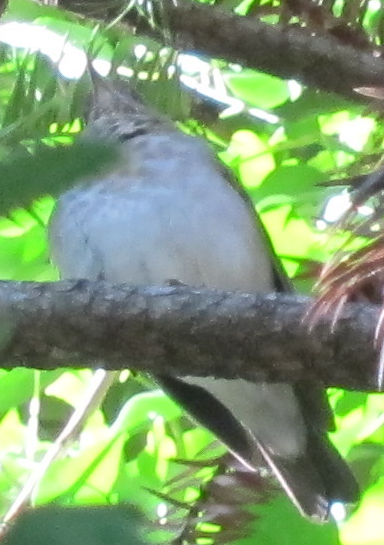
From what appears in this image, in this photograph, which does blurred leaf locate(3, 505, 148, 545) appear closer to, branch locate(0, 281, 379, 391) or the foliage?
branch locate(0, 281, 379, 391)

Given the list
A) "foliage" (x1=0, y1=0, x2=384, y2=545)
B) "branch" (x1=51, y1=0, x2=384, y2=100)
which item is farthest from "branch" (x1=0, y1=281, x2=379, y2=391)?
"branch" (x1=51, y1=0, x2=384, y2=100)

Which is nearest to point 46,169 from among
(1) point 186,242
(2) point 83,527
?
(2) point 83,527

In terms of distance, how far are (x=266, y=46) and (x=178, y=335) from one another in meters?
0.47

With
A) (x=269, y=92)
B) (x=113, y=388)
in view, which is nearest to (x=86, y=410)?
(x=113, y=388)

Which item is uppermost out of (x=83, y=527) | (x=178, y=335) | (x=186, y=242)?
(x=83, y=527)

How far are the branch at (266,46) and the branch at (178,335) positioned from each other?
399 mm

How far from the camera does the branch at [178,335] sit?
583mm

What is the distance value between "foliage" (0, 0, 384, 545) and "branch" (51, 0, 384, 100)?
0.17 feet

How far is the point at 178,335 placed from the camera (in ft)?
1.95

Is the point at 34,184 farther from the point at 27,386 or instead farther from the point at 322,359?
the point at 27,386

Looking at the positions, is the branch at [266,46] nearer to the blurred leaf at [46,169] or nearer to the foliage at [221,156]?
the foliage at [221,156]

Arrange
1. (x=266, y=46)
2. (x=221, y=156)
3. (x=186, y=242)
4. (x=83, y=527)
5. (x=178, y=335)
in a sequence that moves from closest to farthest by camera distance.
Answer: (x=83, y=527), (x=178, y=335), (x=266, y=46), (x=186, y=242), (x=221, y=156)

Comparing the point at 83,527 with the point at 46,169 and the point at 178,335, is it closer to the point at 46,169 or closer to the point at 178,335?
A: the point at 46,169

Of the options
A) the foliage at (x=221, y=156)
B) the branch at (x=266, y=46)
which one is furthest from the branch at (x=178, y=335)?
the branch at (x=266, y=46)
